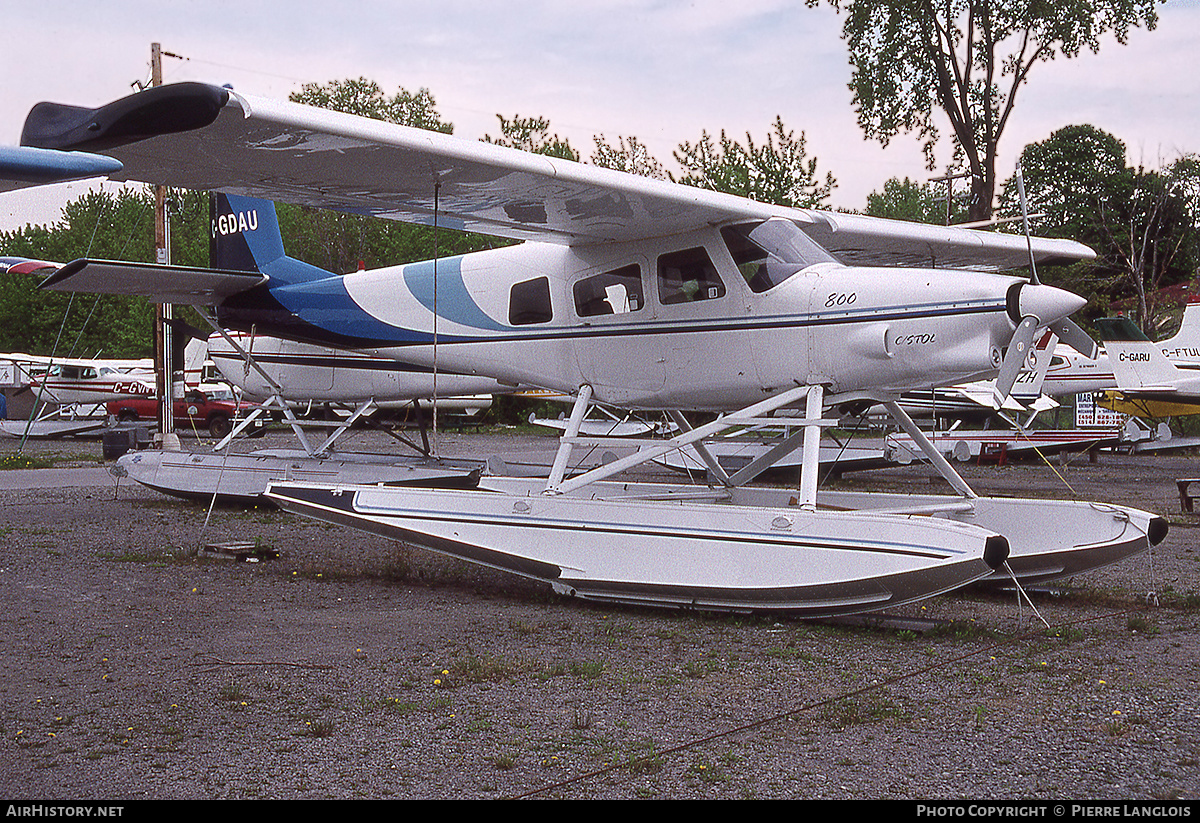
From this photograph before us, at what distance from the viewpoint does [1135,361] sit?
21.7 meters

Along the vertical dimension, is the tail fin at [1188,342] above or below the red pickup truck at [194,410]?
above

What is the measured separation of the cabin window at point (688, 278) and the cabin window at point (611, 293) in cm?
25

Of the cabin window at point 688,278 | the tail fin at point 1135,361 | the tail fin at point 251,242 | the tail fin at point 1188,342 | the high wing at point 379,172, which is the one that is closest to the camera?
the high wing at point 379,172

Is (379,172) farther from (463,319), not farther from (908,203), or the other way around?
(908,203)

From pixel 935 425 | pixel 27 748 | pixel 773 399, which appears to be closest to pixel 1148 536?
pixel 773 399

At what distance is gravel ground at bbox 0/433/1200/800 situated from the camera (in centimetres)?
396

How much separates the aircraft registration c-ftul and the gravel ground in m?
1.96

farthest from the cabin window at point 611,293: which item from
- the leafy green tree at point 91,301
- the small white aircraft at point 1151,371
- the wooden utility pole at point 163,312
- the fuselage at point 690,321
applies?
the leafy green tree at point 91,301

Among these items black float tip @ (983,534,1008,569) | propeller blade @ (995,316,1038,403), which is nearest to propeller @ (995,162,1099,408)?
propeller blade @ (995,316,1038,403)

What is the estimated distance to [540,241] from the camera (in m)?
9.62

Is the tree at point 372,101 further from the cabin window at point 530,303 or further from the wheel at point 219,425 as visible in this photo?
the cabin window at point 530,303

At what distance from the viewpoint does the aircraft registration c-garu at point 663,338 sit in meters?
6.62

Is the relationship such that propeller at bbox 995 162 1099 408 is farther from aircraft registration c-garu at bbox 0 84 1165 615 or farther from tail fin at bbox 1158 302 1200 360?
tail fin at bbox 1158 302 1200 360

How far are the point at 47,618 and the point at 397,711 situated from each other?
11.5ft
